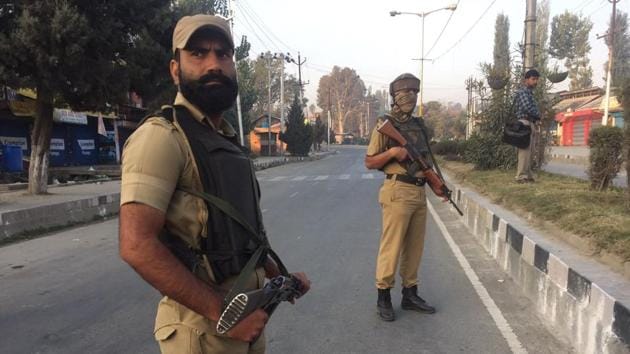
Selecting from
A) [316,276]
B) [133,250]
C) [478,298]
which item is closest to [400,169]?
[478,298]

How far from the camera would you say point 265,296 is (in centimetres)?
174

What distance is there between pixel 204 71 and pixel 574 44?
64.2 m

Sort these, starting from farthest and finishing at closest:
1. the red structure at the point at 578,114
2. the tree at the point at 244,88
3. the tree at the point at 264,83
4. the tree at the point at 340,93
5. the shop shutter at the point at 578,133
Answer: the tree at the point at 340,93 < the tree at the point at 264,83 < the shop shutter at the point at 578,133 < the red structure at the point at 578,114 < the tree at the point at 244,88

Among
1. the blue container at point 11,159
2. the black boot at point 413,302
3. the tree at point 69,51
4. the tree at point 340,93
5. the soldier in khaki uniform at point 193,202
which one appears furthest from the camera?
the tree at point 340,93

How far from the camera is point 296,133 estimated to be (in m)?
44.0

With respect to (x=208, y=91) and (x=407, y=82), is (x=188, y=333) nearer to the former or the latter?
(x=208, y=91)

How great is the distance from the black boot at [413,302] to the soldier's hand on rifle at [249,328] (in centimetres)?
316

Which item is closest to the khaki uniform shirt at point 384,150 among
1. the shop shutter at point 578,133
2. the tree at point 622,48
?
the shop shutter at point 578,133

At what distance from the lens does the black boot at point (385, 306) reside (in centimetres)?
443

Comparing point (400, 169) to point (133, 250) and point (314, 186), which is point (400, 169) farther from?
point (314, 186)

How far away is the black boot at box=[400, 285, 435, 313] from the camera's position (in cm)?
461

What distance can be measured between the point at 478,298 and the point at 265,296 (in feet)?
12.4

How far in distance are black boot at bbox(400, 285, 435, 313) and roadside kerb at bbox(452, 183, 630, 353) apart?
0.98m

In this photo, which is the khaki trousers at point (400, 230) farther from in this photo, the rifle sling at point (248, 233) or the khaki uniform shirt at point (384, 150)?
the rifle sling at point (248, 233)
